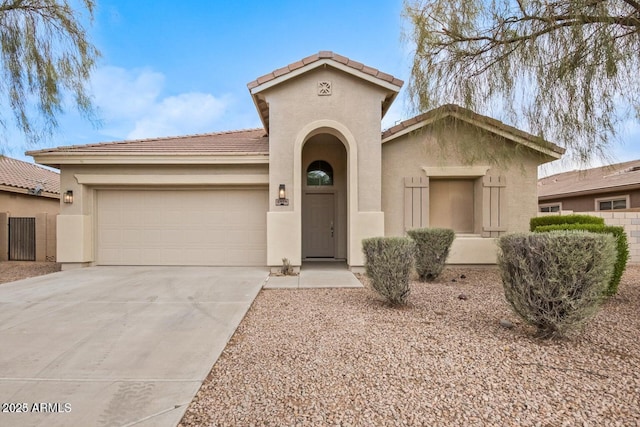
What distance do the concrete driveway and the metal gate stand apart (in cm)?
519

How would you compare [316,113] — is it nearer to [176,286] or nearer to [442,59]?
[442,59]

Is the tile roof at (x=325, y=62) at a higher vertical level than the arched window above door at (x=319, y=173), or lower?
higher

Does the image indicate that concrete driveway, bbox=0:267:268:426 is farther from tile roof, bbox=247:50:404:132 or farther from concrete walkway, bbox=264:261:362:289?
tile roof, bbox=247:50:404:132

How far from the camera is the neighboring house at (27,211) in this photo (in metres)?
10.9

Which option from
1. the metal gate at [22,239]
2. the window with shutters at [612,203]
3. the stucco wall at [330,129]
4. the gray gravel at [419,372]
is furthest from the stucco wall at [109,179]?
the window with shutters at [612,203]

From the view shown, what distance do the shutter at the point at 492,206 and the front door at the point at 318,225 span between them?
4454 millimetres

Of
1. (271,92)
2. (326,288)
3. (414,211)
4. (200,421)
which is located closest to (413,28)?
(271,92)

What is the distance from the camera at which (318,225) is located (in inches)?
415

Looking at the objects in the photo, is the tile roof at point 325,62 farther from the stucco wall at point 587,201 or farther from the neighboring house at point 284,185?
the stucco wall at point 587,201

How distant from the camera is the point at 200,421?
2.32m

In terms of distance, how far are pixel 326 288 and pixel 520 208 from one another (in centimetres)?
612

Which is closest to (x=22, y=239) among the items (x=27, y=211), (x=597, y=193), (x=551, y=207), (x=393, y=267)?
(x=27, y=211)

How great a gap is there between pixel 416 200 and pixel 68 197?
31.2ft

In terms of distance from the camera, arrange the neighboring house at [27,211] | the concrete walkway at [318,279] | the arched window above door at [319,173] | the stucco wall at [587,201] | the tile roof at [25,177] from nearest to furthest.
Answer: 1. the concrete walkway at [318,279]
2. the arched window above door at [319,173]
3. the neighboring house at [27,211]
4. the stucco wall at [587,201]
5. the tile roof at [25,177]
